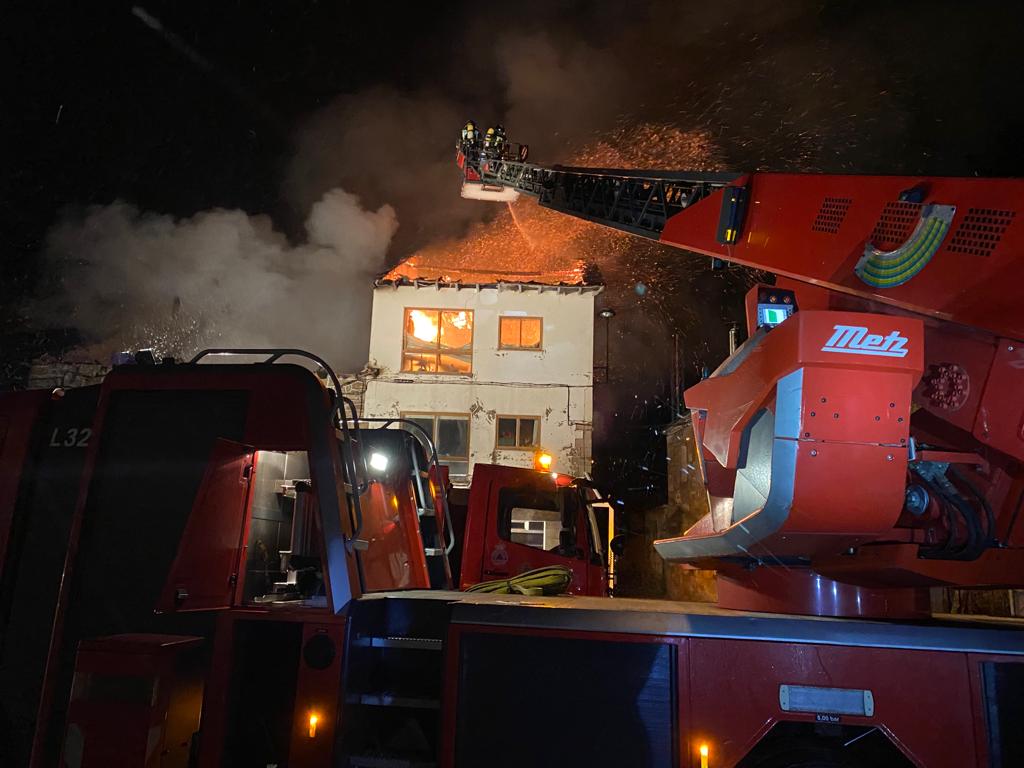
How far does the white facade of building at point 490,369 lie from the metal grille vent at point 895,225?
16831mm

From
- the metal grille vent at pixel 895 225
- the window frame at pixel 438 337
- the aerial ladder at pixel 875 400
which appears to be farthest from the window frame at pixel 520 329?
the metal grille vent at pixel 895 225

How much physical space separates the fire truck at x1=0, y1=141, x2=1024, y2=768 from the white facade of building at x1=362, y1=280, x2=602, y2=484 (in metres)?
15.9

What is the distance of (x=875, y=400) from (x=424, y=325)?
1906 cm

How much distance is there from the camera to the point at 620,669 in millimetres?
3338

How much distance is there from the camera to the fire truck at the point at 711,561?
10.1 ft

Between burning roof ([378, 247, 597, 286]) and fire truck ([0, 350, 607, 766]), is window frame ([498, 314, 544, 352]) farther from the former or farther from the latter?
fire truck ([0, 350, 607, 766])

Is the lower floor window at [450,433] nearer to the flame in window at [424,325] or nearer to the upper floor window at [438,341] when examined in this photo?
the upper floor window at [438,341]

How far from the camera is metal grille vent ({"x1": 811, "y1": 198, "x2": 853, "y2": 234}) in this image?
3.68 metres

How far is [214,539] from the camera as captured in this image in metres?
3.95

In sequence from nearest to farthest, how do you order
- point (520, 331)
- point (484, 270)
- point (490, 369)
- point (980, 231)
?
1. point (980, 231)
2. point (490, 369)
3. point (520, 331)
4. point (484, 270)

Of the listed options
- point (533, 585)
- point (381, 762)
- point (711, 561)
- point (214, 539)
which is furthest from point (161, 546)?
point (711, 561)

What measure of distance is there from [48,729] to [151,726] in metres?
1.01

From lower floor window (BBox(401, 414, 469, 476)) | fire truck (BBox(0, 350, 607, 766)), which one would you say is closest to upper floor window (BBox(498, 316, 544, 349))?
lower floor window (BBox(401, 414, 469, 476))

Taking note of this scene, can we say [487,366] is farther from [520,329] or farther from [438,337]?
[438,337]
